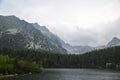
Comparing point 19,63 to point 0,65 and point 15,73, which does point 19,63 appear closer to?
point 15,73

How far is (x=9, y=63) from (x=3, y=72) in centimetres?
1220

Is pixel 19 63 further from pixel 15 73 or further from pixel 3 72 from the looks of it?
pixel 3 72

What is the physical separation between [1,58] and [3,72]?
13.4 metres

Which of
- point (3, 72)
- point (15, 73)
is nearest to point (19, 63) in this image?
point (15, 73)

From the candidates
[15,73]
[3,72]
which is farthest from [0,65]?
[15,73]

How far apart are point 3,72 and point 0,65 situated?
5.80 metres

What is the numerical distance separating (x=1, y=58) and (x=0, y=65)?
39.0 feet

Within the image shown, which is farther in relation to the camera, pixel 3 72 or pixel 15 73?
pixel 15 73

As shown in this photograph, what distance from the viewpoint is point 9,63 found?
187 meters

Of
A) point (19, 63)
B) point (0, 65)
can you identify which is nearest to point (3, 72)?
point (0, 65)

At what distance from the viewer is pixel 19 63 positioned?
7766 inches

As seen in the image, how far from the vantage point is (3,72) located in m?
176

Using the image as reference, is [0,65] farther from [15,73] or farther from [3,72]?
[15,73]

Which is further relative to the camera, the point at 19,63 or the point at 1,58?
the point at 19,63
